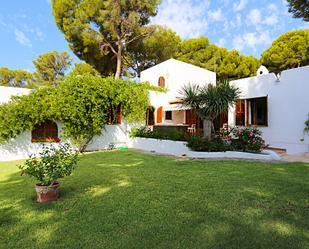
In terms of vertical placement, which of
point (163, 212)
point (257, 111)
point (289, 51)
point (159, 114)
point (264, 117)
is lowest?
point (163, 212)

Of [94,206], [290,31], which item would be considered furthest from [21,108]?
[290,31]

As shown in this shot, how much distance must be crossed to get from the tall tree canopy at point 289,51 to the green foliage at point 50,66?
42.4 meters

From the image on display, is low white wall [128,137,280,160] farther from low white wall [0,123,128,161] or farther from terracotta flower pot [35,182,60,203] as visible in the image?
terracotta flower pot [35,182,60,203]

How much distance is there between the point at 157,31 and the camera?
33.9 m

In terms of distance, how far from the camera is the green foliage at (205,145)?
54.9ft

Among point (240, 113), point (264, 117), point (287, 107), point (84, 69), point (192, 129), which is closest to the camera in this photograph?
point (287, 107)

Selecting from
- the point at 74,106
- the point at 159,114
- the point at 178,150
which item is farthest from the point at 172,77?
the point at 74,106

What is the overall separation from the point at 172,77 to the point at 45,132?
A: 18.1 m

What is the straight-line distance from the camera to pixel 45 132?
20.4m

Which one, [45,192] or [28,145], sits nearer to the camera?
[45,192]

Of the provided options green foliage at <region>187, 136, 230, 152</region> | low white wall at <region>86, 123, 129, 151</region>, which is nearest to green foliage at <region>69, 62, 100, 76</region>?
low white wall at <region>86, 123, 129, 151</region>

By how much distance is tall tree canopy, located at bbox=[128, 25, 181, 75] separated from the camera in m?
34.0

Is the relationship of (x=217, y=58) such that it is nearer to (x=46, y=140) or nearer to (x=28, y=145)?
(x=46, y=140)

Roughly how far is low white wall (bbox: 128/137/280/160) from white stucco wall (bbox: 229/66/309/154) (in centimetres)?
350
